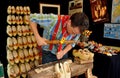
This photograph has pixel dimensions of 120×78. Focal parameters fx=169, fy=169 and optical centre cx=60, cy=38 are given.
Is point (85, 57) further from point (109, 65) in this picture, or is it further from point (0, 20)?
point (0, 20)

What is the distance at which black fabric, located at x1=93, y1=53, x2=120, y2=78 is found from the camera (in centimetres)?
257

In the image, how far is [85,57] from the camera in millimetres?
2002

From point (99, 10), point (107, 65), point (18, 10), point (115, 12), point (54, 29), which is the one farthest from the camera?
point (99, 10)

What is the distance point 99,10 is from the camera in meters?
3.29

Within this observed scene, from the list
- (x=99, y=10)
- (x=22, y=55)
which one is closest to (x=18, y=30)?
(x=22, y=55)

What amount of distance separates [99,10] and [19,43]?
65.1 inches

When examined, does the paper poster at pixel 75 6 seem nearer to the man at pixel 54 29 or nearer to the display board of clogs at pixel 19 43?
the display board of clogs at pixel 19 43

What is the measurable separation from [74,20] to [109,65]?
1.30 m

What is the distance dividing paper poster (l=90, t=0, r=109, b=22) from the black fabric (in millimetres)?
815

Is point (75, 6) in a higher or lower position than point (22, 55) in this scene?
higher

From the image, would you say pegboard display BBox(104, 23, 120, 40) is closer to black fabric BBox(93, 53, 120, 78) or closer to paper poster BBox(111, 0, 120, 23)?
paper poster BBox(111, 0, 120, 23)

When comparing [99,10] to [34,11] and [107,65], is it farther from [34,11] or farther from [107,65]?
[34,11]

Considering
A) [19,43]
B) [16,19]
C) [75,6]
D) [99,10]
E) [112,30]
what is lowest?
[19,43]

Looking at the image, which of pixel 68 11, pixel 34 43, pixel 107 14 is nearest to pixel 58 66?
pixel 34 43
